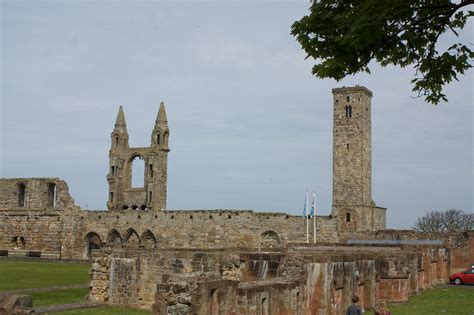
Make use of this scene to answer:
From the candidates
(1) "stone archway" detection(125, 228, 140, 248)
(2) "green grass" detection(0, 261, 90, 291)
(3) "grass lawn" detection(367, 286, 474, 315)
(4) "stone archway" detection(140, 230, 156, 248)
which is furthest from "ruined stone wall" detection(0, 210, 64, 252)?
(3) "grass lawn" detection(367, 286, 474, 315)

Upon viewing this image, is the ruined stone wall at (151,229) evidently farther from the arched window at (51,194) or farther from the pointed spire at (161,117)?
the pointed spire at (161,117)

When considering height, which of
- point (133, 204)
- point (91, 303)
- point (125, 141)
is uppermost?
point (125, 141)

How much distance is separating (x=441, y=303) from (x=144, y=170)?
4307 centimetres

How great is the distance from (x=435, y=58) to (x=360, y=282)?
1109 centimetres

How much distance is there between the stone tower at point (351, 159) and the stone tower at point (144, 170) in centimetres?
1673

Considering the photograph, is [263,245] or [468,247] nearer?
[468,247]

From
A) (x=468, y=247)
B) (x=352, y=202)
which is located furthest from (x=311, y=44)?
(x=352, y=202)

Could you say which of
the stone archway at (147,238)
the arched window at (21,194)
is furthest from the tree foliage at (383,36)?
the arched window at (21,194)

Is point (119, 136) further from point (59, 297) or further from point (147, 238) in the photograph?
point (59, 297)

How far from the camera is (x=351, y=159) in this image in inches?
2047

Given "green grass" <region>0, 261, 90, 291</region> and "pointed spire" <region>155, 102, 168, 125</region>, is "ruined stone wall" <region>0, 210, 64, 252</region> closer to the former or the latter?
"pointed spire" <region>155, 102, 168, 125</region>

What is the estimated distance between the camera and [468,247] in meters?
35.4

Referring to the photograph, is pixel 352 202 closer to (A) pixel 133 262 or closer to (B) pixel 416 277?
(B) pixel 416 277

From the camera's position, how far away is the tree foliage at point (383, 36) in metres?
8.16
